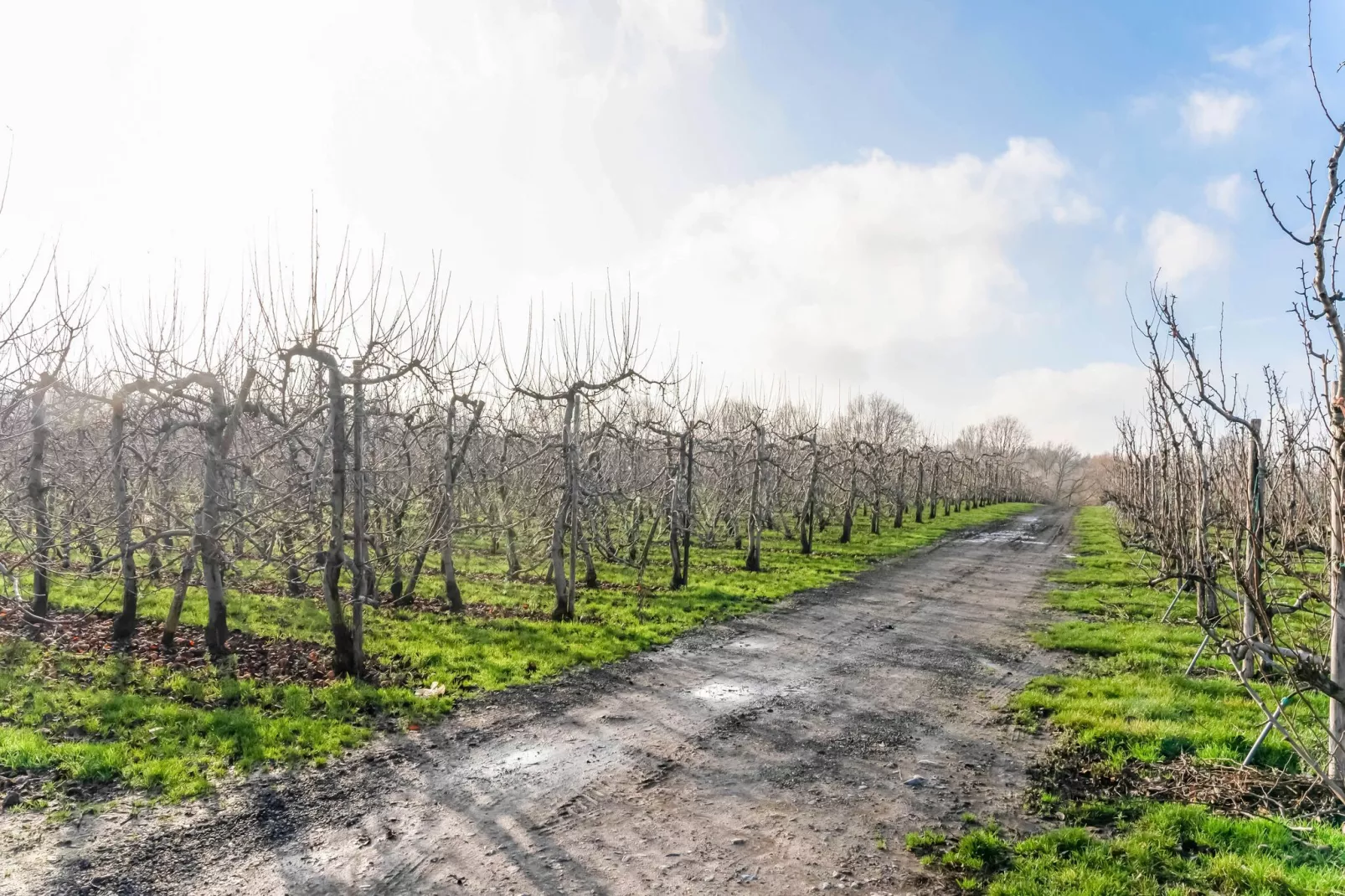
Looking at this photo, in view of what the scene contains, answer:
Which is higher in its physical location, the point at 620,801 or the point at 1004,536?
the point at 1004,536

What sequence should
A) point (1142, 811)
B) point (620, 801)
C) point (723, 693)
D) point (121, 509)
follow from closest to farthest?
point (1142, 811) < point (620, 801) < point (723, 693) < point (121, 509)

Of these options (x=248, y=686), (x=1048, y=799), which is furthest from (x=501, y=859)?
(x=248, y=686)

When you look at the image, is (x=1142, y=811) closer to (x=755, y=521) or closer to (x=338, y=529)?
(x=338, y=529)

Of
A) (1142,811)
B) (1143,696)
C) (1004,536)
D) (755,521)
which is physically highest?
(755,521)

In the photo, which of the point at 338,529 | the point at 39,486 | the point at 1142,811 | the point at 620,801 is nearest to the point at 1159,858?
the point at 1142,811

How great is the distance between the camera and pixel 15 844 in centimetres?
465

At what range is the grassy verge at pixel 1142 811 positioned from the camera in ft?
→ 14.5

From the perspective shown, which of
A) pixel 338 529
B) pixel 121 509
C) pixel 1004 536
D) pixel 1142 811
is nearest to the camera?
pixel 1142 811

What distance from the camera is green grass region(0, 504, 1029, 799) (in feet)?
19.6

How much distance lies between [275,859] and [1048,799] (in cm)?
561

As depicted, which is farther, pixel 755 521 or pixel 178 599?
pixel 755 521

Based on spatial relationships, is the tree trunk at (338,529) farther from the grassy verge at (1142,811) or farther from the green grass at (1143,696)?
the green grass at (1143,696)

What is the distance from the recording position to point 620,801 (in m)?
5.54

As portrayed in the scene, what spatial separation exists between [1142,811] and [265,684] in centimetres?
858
